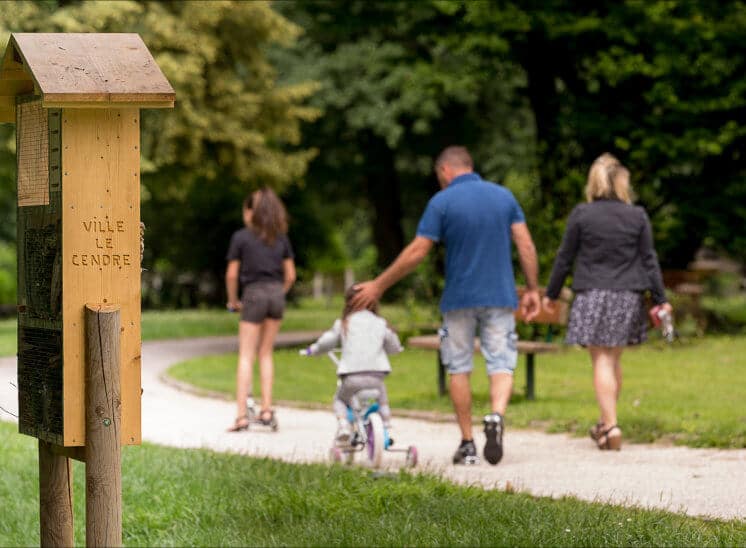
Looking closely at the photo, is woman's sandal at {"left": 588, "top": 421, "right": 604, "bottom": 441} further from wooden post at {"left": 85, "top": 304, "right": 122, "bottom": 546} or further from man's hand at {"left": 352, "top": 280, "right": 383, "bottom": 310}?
wooden post at {"left": 85, "top": 304, "right": 122, "bottom": 546}

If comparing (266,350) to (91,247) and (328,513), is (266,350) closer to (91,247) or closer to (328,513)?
(328,513)

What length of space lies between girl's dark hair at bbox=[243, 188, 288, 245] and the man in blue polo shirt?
2.55 metres

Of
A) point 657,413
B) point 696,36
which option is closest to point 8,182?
point 696,36

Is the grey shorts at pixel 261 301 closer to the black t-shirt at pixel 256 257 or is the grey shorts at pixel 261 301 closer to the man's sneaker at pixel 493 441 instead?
the black t-shirt at pixel 256 257

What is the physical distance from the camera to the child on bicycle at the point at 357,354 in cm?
896

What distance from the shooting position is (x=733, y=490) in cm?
761

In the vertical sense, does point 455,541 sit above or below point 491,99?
below

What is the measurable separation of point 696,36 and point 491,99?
23.6 ft

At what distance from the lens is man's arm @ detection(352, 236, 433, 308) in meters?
8.80

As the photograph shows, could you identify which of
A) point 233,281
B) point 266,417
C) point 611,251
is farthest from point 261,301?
point 611,251

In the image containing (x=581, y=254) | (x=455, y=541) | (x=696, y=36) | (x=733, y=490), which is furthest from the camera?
(x=696, y=36)

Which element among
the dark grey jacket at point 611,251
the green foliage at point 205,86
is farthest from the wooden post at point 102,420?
the green foliage at point 205,86

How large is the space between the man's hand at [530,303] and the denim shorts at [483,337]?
0.18m

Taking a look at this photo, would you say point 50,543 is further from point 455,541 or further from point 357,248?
point 357,248
